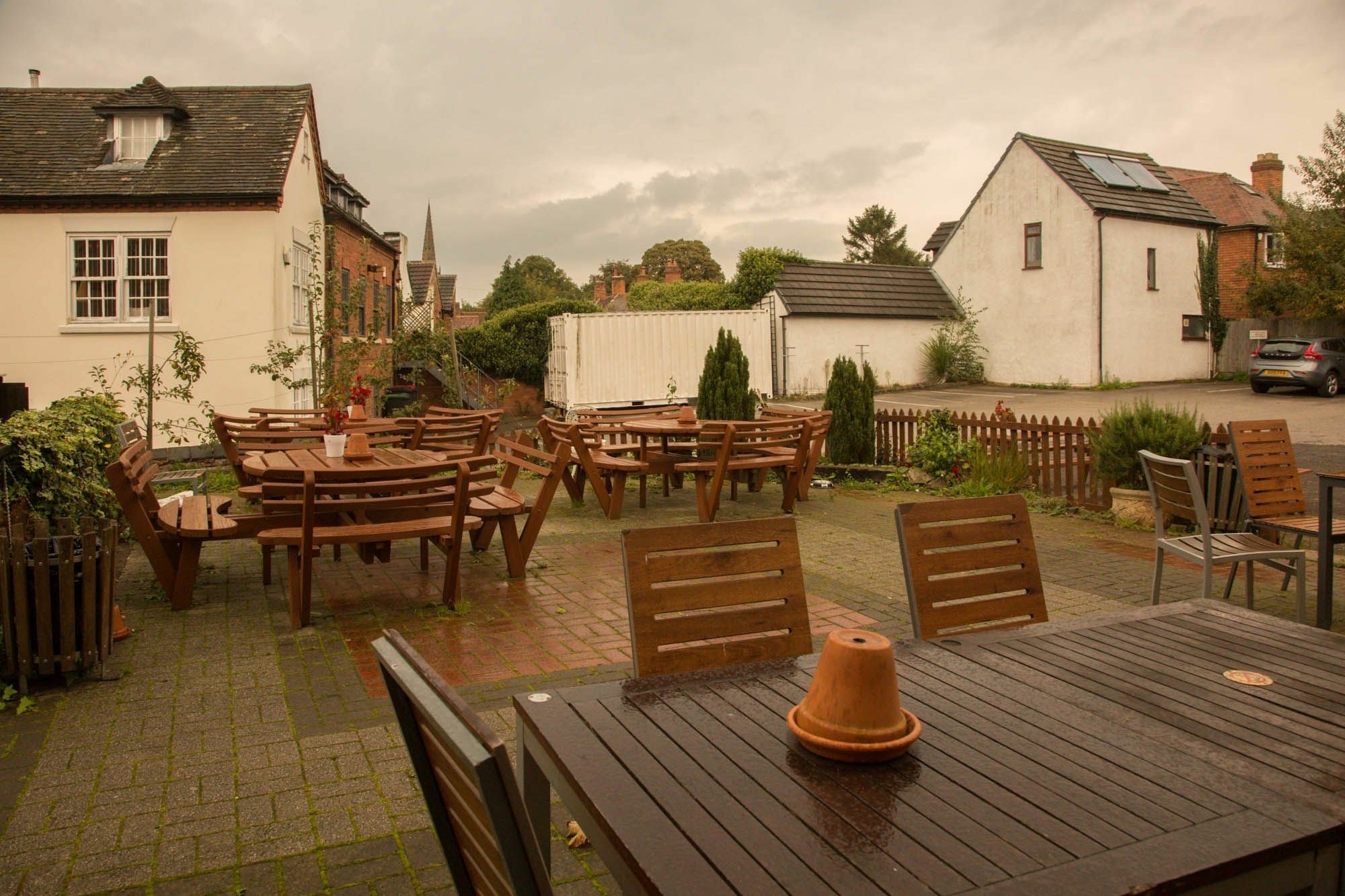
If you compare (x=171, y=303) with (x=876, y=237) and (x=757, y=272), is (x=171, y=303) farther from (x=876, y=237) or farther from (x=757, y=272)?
(x=876, y=237)

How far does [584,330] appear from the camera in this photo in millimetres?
23812

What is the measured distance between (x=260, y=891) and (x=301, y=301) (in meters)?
19.1

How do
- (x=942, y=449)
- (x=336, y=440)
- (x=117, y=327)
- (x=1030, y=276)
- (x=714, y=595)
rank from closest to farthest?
(x=714, y=595), (x=336, y=440), (x=942, y=449), (x=117, y=327), (x=1030, y=276)

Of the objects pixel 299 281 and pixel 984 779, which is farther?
pixel 299 281

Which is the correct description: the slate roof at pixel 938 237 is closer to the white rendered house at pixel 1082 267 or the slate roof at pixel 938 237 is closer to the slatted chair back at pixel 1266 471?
the white rendered house at pixel 1082 267

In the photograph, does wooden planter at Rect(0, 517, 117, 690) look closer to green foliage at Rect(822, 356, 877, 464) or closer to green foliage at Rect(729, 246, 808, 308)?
green foliage at Rect(822, 356, 877, 464)

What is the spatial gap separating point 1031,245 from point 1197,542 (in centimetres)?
2516

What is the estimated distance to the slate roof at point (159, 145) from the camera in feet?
58.5

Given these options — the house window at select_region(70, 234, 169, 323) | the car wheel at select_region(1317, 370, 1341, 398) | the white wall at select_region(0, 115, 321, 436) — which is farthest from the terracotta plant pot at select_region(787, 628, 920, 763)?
the car wheel at select_region(1317, 370, 1341, 398)

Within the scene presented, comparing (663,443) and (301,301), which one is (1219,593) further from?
(301,301)

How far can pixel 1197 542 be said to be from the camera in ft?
19.5

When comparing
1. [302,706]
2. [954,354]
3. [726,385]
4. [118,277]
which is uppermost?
[118,277]

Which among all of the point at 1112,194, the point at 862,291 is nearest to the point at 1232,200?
the point at 1112,194

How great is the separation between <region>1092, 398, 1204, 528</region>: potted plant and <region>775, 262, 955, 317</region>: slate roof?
738 inches
